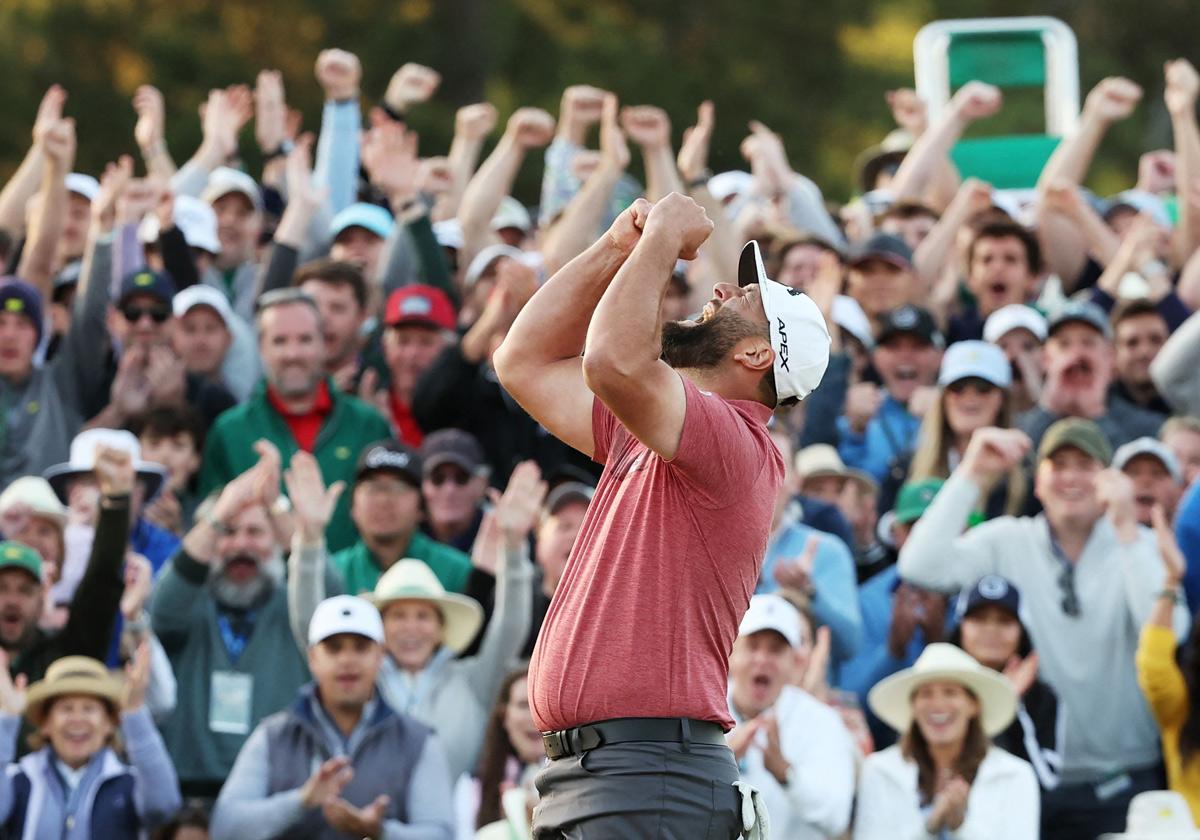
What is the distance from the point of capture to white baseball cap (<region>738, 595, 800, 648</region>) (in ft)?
33.0

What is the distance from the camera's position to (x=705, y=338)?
6.79 m

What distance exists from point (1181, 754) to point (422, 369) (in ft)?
13.4

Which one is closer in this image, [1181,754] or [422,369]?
[1181,754]

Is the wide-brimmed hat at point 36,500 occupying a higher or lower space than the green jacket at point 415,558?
higher

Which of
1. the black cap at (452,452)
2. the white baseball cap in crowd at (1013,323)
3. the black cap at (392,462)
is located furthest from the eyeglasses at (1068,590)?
the black cap at (392,462)

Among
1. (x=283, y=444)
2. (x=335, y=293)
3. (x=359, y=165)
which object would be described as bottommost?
(x=283, y=444)

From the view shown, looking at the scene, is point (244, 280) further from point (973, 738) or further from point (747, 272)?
point (747, 272)

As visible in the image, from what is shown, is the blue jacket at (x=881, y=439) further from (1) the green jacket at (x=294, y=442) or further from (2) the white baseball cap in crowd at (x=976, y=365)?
(1) the green jacket at (x=294, y=442)

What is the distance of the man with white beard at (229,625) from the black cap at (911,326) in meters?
3.22

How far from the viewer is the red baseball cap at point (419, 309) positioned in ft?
41.0

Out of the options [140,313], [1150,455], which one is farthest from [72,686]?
[1150,455]

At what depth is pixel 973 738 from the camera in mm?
9945

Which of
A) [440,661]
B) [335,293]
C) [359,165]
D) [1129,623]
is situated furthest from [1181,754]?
[359,165]

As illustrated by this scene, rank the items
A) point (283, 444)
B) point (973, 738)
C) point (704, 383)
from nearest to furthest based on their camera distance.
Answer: point (704, 383)
point (973, 738)
point (283, 444)
